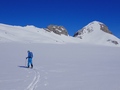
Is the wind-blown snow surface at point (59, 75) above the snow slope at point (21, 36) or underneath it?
underneath

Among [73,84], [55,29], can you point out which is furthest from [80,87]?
[55,29]

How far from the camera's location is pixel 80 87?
9.56 metres

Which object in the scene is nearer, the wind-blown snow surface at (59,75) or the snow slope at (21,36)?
the wind-blown snow surface at (59,75)

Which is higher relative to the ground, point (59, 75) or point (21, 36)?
point (21, 36)

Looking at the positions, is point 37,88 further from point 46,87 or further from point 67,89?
point 67,89

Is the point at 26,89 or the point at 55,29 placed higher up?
the point at 55,29

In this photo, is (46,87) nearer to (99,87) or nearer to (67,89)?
(67,89)

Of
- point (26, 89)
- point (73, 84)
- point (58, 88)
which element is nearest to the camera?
point (26, 89)

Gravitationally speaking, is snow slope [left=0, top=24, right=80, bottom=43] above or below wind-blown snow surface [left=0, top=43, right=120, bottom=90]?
above

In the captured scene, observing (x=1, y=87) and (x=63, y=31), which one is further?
(x=63, y=31)

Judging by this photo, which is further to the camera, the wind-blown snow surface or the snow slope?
the snow slope

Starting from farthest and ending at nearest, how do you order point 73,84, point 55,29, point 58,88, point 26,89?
point 55,29
point 73,84
point 58,88
point 26,89

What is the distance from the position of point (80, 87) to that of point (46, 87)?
56.1 inches

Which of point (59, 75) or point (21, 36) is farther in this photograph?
point (21, 36)
